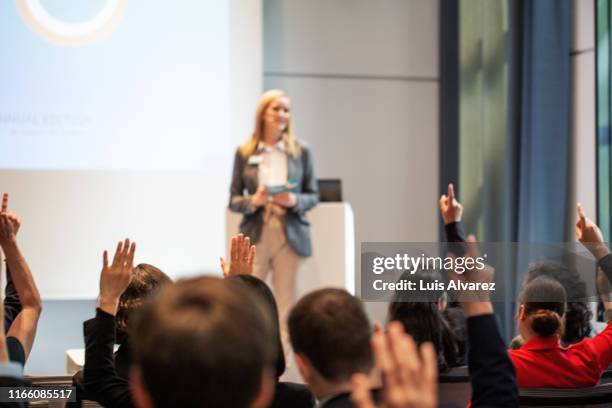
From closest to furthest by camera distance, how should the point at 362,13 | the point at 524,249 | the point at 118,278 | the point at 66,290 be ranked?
the point at 118,278 < the point at 524,249 < the point at 66,290 < the point at 362,13

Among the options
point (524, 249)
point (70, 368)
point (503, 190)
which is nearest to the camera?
point (524, 249)

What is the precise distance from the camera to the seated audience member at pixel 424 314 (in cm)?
172

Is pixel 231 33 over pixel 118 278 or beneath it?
over

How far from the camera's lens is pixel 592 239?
1.85m

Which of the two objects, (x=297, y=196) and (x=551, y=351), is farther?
(x=297, y=196)

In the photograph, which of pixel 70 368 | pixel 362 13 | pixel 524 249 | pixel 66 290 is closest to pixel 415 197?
pixel 362 13

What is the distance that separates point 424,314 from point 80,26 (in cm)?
339

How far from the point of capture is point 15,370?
1.29 meters

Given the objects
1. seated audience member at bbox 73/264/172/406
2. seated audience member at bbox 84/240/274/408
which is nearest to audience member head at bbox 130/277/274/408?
seated audience member at bbox 84/240/274/408

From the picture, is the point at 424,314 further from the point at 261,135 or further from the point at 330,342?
the point at 261,135

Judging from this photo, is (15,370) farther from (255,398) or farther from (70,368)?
(70,368)

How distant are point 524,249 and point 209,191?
3.14 meters

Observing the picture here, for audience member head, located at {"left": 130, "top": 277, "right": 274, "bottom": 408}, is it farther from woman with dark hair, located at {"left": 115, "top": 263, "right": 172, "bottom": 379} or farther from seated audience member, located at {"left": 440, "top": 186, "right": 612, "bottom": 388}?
seated audience member, located at {"left": 440, "top": 186, "right": 612, "bottom": 388}

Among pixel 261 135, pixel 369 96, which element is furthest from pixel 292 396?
pixel 369 96
